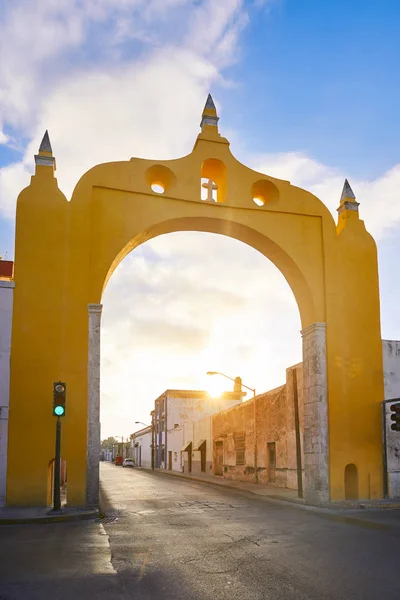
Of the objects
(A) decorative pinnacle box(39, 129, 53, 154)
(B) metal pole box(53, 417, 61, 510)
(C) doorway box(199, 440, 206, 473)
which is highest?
(A) decorative pinnacle box(39, 129, 53, 154)

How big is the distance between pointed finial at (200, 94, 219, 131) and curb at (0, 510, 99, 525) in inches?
411

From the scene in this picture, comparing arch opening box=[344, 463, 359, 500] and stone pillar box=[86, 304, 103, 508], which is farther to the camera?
arch opening box=[344, 463, 359, 500]

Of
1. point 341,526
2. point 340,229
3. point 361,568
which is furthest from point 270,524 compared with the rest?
point 340,229

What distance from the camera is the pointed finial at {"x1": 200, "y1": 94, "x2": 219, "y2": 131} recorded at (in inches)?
672

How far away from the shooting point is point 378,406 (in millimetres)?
16234

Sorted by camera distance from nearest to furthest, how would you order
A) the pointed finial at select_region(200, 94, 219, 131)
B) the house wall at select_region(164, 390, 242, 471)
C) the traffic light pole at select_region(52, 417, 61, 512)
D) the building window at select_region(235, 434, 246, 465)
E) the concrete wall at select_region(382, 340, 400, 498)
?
the traffic light pole at select_region(52, 417, 61, 512)
the concrete wall at select_region(382, 340, 400, 498)
the pointed finial at select_region(200, 94, 219, 131)
the building window at select_region(235, 434, 246, 465)
the house wall at select_region(164, 390, 242, 471)

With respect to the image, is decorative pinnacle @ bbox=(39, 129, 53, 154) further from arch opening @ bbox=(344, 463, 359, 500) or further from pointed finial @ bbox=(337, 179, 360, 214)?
arch opening @ bbox=(344, 463, 359, 500)

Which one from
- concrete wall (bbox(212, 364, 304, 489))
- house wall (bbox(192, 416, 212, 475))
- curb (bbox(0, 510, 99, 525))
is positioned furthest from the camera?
house wall (bbox(192, 416, 212, 475))

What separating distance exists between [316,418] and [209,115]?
881cm

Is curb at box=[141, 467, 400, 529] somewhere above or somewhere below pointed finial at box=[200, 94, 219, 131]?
below

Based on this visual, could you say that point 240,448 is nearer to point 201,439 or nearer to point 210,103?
point 201,439

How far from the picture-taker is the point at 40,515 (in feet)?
40.2

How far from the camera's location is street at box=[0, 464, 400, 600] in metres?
6.20

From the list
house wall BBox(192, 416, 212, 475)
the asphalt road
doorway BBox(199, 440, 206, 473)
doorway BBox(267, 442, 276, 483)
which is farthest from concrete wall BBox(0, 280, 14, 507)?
doorway BBox(199, 440, 206, 473)
